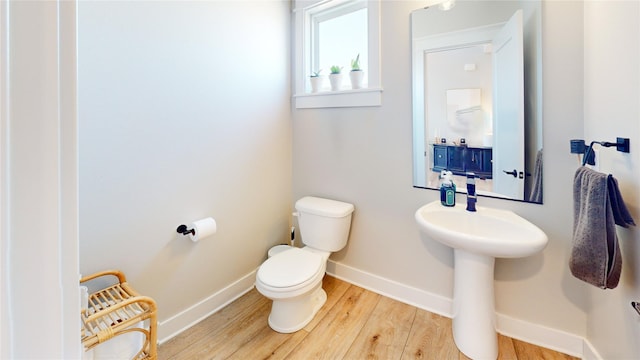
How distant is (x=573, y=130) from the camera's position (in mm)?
1394

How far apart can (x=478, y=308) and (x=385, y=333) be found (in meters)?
0.53

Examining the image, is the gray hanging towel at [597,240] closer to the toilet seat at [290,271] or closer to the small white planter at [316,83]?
the toilet seat at [290,271]

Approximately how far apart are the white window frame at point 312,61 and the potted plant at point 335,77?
6 centimetres

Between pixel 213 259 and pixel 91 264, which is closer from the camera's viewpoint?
pixel 91 264

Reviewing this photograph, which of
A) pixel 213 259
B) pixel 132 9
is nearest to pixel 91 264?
pixel 213 259

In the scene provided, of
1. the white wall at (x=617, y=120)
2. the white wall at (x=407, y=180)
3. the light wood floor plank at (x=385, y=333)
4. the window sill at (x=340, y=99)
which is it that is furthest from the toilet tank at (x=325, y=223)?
the white wall at (x=617, y=120)

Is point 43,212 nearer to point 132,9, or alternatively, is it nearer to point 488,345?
point 132,9

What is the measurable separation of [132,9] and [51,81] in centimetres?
144

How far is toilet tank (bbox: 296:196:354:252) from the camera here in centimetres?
200

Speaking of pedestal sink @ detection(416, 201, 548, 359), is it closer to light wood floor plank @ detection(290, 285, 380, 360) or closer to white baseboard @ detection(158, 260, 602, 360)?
white baseboard @ detection(158, 260, 602, 360)

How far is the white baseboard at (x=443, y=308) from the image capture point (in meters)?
1.48

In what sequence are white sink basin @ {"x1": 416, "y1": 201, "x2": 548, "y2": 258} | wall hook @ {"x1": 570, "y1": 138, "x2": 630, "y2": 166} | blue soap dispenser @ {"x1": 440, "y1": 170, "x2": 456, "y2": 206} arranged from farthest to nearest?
blue soap dispenser @ {"x1": 440, "y1": 170, "x2": 456, "y2": 206}, white sink basin @ {"x1": 416, "y1": 201, "x2": 548, "y2": 258}, wall hook @ {"x1": 570, "y1": 138, "x2": 630, "y2": 166}

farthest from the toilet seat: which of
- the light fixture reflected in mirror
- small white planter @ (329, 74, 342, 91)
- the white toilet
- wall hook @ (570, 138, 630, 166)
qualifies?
the light fixture reflected in mirror

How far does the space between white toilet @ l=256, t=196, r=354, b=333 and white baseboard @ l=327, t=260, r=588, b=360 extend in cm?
27
